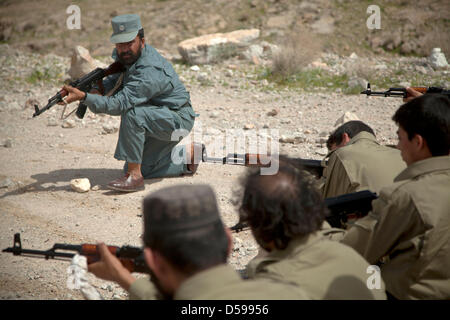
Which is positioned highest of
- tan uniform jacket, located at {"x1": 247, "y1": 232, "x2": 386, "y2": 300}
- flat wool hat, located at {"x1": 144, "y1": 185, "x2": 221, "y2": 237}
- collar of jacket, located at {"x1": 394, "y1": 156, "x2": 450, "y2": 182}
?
flat wool hat, located at {"x1": 144, "y1": 185, "x2": 221, "y2": 237}

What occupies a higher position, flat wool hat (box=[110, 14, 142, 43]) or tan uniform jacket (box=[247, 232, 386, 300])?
flat wool hat (box=[110, 14, 142, 43])

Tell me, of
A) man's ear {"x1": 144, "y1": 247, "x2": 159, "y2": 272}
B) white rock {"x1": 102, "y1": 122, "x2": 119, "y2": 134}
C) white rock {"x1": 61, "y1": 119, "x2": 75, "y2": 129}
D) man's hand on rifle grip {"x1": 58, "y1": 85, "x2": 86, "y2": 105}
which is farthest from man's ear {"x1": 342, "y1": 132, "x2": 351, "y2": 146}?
white rock {"x1": 61, "y1": 119, "x2": 75, "y2": 129}

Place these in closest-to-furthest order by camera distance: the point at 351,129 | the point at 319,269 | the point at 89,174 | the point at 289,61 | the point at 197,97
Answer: the point at 319,269 → the point at 351,129 → the point at 89,174 → the point at 197,97 → the point at 289,61

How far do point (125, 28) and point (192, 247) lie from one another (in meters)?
3.74

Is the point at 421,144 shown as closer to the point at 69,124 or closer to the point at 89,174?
the point at 89,174

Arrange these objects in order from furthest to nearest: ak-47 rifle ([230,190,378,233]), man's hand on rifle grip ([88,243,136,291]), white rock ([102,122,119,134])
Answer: white rock ([102,122,119,134]) < ak-47 rifle ([230,190,378,233]) < man's hand on rifle grip ([88,243,136,291])

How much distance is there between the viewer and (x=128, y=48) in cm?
470

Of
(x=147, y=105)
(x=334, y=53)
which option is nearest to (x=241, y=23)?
(x=334, y=53)

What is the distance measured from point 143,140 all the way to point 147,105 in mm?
369

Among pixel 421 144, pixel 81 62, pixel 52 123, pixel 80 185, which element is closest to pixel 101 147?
pixel 52 123

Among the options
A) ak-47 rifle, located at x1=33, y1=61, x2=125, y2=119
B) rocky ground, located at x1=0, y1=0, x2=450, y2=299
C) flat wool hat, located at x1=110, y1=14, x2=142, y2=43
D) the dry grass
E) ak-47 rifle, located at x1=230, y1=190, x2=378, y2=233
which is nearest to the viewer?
ak-47 rifle, located at x1=230, y1=190, x2=378, y2=233

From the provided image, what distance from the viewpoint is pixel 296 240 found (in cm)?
178

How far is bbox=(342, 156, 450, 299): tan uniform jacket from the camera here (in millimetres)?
2057

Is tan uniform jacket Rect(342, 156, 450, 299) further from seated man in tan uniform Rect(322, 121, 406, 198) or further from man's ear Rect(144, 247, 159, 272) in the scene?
man's ear Rect(144, 247, 159, 272)
